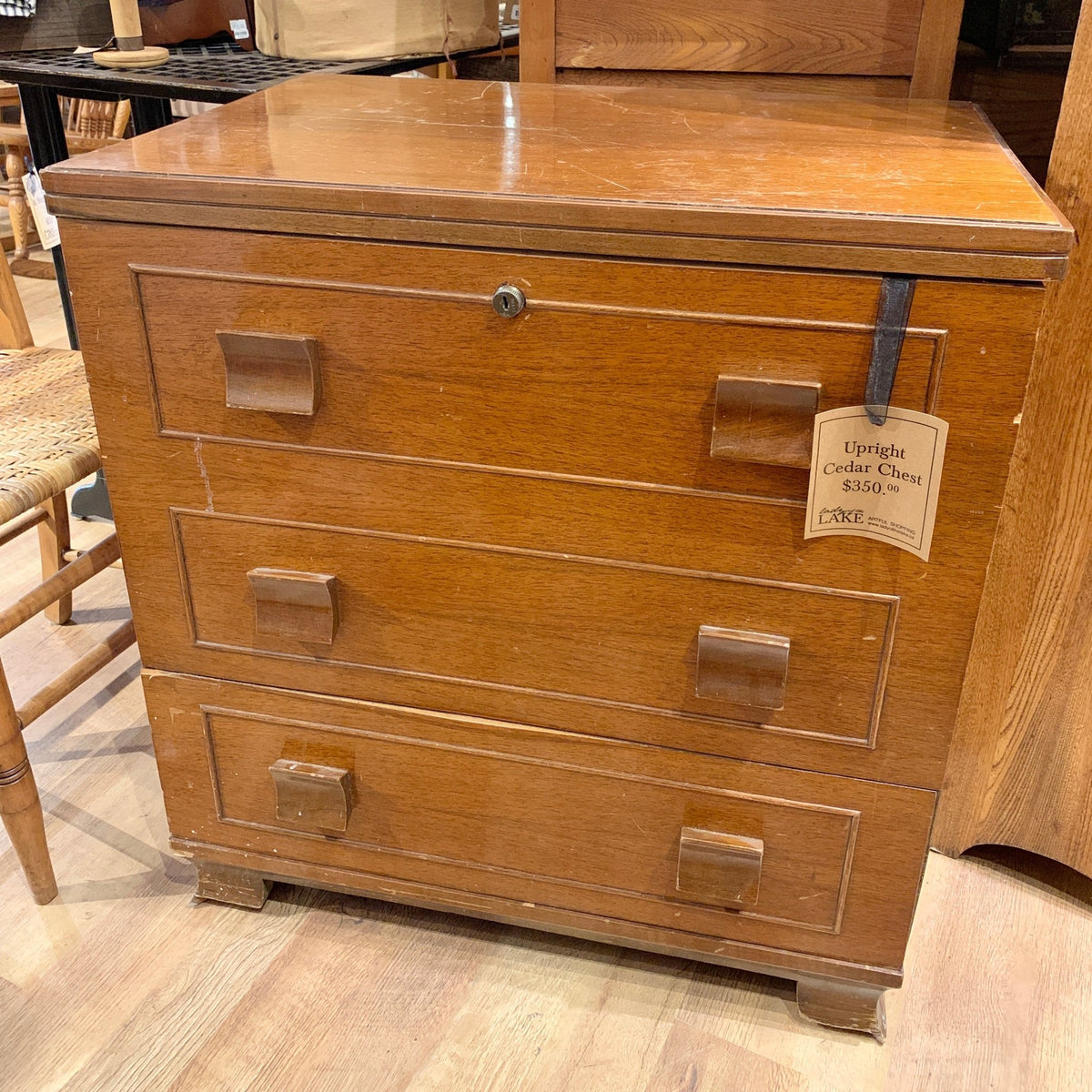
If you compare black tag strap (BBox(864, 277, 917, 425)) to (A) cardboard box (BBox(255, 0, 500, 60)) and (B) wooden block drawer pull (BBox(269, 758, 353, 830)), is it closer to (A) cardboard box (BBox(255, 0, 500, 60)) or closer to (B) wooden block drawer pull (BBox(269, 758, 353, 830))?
(B) wooden block drawer pull (BBox(269, 758, 353, 830))

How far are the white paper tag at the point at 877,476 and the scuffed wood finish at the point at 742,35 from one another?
24.3 inches

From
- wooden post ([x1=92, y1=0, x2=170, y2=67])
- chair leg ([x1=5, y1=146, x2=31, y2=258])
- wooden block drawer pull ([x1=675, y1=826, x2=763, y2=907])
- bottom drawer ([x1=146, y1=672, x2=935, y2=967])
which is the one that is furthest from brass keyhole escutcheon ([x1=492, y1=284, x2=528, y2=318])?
chair leg ([x1=5, y1=146, x2=31, y2=258])

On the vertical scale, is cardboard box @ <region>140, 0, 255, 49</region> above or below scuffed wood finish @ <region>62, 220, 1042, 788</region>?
above

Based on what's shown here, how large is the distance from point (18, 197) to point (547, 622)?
2.79 metres

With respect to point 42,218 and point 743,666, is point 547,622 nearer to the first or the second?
point 743,666

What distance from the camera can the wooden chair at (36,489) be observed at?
1128 mm

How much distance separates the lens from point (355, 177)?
2.76 ft

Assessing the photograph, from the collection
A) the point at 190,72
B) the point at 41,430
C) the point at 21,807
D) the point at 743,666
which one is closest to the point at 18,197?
the point at 190,72

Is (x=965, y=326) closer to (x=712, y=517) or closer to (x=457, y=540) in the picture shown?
(x=712, y=517)

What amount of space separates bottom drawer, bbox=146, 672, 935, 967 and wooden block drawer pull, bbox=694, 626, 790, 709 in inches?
3.6

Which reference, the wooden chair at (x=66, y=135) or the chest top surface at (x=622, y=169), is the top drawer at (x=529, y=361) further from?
the wooden chair at (x=66, y=135)

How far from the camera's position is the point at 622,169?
867 mm

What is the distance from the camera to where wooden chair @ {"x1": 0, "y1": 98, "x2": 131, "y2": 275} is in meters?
3.08

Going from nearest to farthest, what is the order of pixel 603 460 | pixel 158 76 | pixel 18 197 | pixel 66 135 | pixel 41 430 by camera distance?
pixel 603 460 < pixel 41 430 < pixel 158 76 < pixel 66 135 < pixel 18 197
